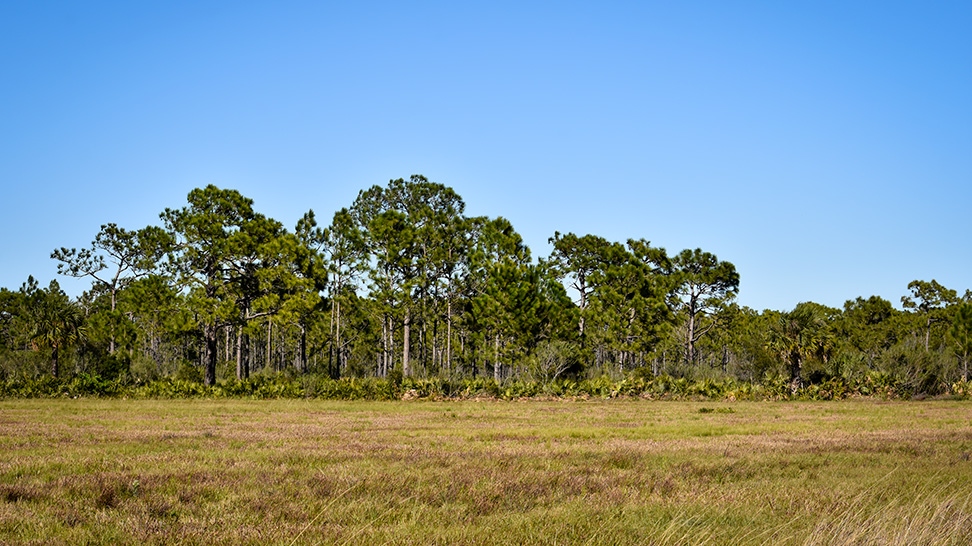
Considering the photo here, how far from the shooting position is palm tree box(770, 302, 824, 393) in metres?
38.9

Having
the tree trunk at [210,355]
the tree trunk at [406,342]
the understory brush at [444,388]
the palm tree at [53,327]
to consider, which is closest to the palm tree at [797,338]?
the understory brush at [444,388]

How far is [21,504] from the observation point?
776cm

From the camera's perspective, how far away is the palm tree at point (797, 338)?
38906 millimetres

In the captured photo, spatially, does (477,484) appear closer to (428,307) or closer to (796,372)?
(796,372)

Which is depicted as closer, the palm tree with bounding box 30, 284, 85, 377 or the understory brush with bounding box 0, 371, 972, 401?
the understory brush with bounding box 0, 371, 972, 401

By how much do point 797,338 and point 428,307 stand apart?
93.0ft

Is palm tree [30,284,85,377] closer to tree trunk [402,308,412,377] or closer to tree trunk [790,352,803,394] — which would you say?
tree trunk [402,308,412,377]

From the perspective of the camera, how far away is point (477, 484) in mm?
9266

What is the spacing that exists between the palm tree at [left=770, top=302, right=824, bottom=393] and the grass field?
19491 mm

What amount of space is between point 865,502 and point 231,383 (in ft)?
109

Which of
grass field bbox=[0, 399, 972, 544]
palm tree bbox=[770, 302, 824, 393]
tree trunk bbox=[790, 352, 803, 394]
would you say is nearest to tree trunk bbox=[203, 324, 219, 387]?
grass field bbox=[0, 399, 972, 544]

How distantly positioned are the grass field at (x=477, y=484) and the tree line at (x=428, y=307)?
23245 millimetres

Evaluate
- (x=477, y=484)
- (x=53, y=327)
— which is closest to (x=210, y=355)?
(x=53, y=327)

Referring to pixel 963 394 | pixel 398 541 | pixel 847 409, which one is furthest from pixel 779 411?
pixel 398 541
